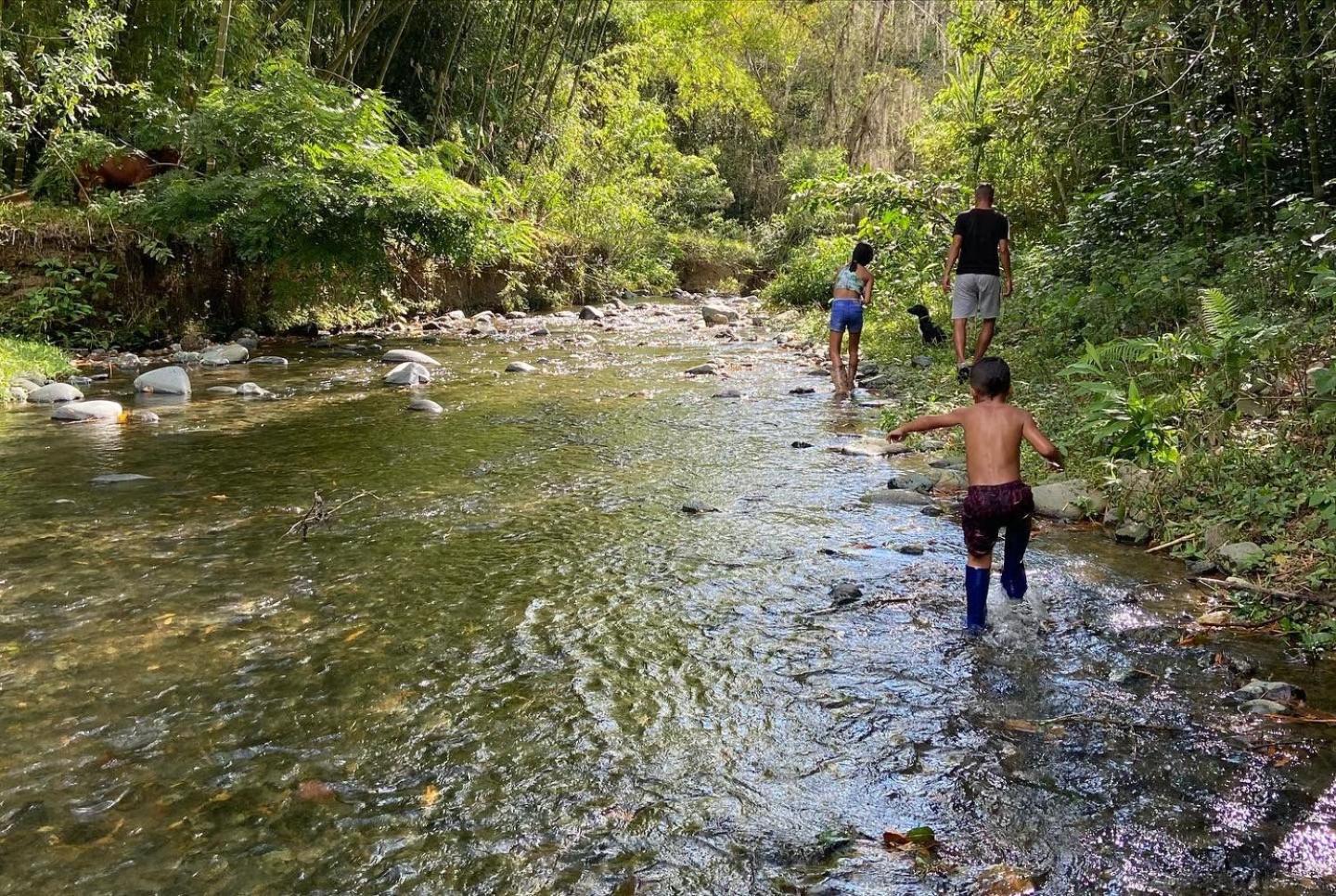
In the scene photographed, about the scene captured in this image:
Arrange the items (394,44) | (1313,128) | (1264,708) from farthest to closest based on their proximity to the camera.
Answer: (394,44), (1313,128), (1264,708)

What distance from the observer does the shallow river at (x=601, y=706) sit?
8.02 ft

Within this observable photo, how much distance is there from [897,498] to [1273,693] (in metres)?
2.75

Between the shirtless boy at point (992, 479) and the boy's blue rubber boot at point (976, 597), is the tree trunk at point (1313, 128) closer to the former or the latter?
the shirtless boy at point (992, 479)

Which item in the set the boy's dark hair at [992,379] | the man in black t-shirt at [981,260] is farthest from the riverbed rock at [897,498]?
the man in black t-shirt at [981,260]

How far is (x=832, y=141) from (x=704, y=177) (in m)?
4.56

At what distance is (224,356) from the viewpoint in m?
12.0

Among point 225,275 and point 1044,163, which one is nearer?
point 1044,163

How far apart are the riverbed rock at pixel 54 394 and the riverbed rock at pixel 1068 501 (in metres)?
8.67

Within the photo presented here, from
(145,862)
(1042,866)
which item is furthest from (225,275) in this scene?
(1042,866)

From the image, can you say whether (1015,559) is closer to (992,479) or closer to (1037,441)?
(992,479)

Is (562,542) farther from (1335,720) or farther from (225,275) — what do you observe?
(225,275)

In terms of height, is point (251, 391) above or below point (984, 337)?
below

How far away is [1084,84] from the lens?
8430 millimetres

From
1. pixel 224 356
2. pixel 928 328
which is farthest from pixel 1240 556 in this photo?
pixel 224 356
